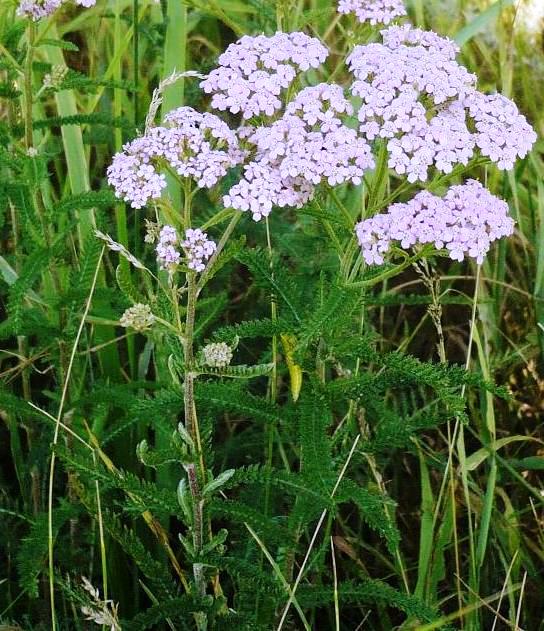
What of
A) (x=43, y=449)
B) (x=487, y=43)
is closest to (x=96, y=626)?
(x=43, y=449)

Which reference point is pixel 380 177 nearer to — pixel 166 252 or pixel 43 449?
pixel 166 252

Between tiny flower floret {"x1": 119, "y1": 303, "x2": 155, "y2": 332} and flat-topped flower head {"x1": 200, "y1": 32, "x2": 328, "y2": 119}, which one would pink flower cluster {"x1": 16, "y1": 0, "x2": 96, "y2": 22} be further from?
tiny flower floret {"x1": 119, "y1": 303, "x2": 155, "y2": 332}

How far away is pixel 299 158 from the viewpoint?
2.00 metres

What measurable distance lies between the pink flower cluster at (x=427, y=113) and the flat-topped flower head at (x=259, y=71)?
0.46 feet

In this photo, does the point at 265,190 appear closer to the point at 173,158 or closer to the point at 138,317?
the point at 173,158

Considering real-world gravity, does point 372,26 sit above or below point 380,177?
above

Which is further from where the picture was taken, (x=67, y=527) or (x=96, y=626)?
(x=67, y=527)

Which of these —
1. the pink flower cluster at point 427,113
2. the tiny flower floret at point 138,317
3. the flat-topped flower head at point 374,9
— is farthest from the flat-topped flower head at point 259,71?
the tiny flower floret at point 138,317

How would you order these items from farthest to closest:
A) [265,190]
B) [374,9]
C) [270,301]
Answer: [374,9] < [270,301] < [265,190]

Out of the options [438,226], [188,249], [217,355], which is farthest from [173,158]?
[438,226]

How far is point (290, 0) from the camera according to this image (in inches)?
101

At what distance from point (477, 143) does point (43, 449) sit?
170 cm

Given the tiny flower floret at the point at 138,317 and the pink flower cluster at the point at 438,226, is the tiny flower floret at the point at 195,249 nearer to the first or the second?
the tiny flower floret at the point at 138,317

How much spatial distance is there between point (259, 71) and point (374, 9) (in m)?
0.56
